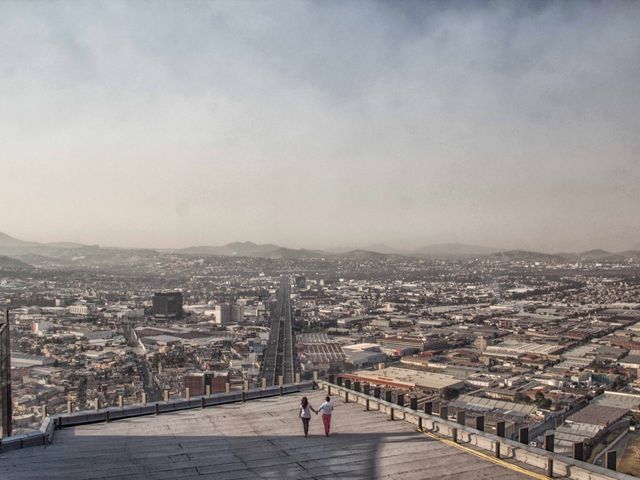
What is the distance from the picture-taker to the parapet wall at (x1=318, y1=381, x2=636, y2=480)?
21.6 feet

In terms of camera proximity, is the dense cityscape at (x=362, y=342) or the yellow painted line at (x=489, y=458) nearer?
the yellow painted line at (x=489, y=458)

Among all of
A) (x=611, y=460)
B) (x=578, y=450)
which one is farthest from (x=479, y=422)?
(x=611, y=460)

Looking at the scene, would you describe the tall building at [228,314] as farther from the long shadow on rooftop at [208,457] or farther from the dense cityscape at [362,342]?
the long shadow on rooftop at [208,457]

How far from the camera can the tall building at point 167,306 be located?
60.7 metres

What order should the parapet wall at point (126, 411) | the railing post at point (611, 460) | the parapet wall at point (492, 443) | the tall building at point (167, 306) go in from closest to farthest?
the railing post at point (611, 460) → the parapet wall at point (492, 443) → the parapet wall at point (126, 411) → the tall building at point (167, 306)

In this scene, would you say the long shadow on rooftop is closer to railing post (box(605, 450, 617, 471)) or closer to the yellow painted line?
the yellow painted line

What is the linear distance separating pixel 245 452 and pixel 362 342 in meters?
42.9

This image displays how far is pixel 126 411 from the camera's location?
10.3m

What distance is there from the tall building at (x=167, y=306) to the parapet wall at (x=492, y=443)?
52615mm

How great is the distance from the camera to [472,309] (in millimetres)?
74625

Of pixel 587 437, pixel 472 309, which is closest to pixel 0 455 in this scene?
pixel 587 437

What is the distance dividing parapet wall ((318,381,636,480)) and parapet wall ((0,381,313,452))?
192 centimetres

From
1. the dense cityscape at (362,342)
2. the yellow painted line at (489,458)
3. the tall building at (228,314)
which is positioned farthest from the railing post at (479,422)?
the tall building at (228,314)

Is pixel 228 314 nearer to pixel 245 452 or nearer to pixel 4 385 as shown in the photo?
pixel 4 385
